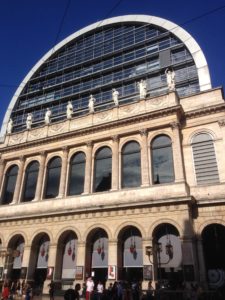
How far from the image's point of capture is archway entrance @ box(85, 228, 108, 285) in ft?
73.1

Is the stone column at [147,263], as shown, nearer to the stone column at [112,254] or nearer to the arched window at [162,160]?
the stone column at [112,254]

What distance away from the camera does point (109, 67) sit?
3628 centimetres

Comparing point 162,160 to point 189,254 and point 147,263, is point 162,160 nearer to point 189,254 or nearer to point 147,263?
point 189,254

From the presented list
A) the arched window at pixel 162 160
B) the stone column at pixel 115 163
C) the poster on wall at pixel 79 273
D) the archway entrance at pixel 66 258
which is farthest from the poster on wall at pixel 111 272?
the arched window at pixel 162 160

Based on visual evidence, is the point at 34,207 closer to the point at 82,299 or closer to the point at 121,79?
the point at 82,299

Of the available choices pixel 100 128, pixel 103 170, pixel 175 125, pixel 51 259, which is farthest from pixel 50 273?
pixel 175 125

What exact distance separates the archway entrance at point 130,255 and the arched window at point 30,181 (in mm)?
10255

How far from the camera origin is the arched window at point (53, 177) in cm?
2708

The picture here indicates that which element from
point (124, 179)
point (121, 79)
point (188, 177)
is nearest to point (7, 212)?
point (124, 179)

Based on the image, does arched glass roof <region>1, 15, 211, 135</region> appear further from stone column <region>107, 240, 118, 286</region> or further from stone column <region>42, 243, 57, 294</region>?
stone column <region>107, 240, 118, 286</region>

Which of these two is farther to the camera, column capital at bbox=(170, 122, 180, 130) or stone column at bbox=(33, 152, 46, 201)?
stone column at bbox=(33, 152, 46, 201)

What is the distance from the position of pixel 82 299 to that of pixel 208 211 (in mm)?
10463

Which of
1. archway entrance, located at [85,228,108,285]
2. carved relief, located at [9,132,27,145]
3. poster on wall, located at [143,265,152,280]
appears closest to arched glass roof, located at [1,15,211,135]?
carved relief, located at [9,132,27,145]

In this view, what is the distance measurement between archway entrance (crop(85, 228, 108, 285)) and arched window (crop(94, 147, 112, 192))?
3649mm
